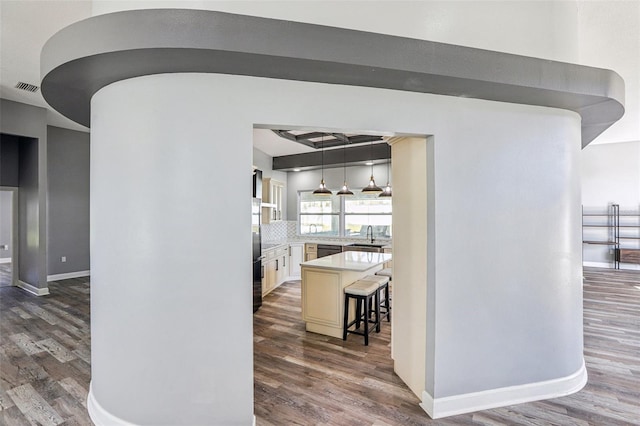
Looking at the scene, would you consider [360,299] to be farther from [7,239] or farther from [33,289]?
[7,239]

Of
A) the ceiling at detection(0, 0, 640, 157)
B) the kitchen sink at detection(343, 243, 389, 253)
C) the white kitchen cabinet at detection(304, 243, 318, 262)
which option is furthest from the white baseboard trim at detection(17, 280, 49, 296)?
the kitchen sink at detection(343, 243, 389, 253)

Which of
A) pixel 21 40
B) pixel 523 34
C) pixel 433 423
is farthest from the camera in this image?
pixel 21 40

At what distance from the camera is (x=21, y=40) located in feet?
11.2

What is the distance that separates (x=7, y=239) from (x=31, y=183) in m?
5.45

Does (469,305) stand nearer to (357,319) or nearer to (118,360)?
(357,319)

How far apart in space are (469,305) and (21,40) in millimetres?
5309

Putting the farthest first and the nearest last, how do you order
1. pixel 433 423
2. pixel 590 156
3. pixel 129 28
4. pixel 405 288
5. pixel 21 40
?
pixel 590 156 < pixel 21 40 < pixel 405 288 < pixel 433 423 < pixel 129 28

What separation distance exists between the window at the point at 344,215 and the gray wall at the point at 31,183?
517cm

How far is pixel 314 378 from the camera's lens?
275 cm

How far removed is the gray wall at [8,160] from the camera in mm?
5719

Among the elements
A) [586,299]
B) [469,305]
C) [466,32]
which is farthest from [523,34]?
[586,299]

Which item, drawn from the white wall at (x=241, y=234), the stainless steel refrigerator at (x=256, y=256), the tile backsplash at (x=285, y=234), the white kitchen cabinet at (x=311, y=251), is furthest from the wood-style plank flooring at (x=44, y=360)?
the white kitchen cabinet at (x=311, y=251)

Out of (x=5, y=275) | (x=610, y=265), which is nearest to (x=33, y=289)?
(x=5, y=275)

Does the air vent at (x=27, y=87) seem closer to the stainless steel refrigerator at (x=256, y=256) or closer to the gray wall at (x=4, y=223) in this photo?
the stainless steel refrigerator at (x=256, y=256)
